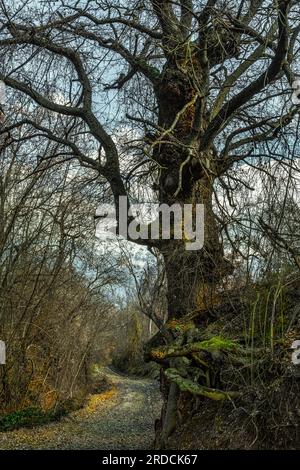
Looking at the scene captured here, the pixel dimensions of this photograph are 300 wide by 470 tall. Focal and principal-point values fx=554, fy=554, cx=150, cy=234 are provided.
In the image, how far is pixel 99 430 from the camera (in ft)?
35.0

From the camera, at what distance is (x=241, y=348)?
4938 millimetres

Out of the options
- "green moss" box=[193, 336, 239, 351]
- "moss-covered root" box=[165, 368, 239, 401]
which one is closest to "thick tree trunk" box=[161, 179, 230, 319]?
"green moss" box=[193, 336, 239, 351]

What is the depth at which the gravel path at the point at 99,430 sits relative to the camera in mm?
8812

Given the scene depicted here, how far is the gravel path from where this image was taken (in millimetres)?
8812

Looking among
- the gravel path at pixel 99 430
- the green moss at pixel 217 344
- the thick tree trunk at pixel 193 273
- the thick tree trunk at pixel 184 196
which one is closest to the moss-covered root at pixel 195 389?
the thick tree trunk at pixel 184 196

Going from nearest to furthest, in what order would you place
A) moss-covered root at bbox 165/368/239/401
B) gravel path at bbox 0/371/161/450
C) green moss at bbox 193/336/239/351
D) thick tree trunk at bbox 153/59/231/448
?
moss-covered root at bbox 165/368/239/401 → green moss at bbox 193/336/239/351 → thick tree trunk at bbox 153/59/231/448 → gravel path at bbox 0/371/161/450

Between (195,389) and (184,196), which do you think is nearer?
(195,389)

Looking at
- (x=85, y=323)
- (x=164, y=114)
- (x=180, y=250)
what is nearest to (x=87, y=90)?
(x=164, y=114)

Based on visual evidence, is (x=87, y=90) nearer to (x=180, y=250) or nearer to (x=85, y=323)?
(x=180, y=250)

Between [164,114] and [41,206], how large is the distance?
4697 millimetres

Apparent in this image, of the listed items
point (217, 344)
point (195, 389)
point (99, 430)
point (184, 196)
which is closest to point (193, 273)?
point (184, 196)

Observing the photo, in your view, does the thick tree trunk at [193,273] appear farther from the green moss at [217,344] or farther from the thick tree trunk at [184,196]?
the green moss at [217,344]

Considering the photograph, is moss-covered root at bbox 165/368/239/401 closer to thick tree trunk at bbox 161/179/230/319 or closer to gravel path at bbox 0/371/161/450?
thick tree trunk at bbox 161/179/230/319

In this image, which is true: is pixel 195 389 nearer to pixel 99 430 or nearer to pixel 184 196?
pixel 184 196
